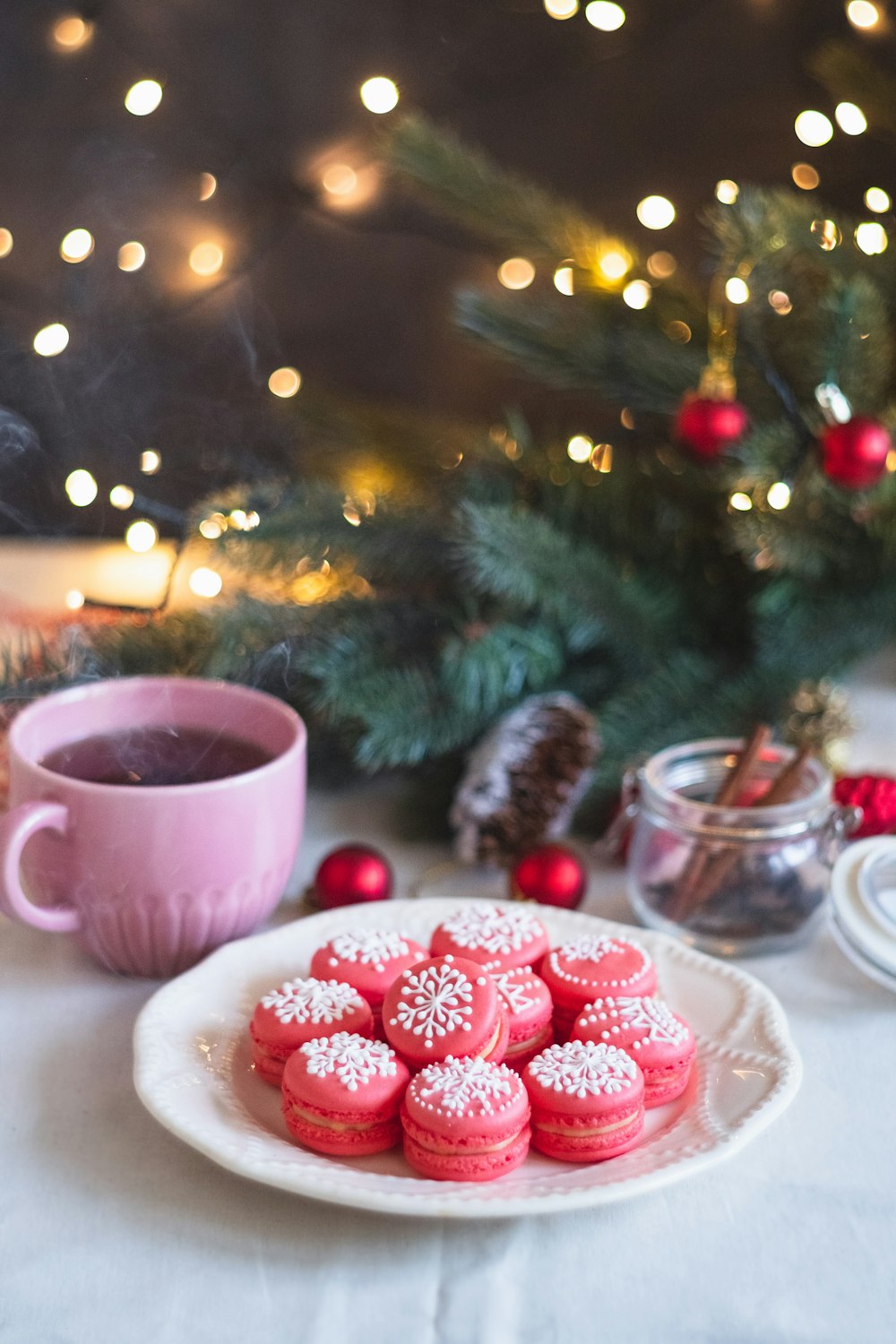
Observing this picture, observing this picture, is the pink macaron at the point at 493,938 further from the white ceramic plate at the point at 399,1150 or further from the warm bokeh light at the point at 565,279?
the warm bokeh light at the point at 565,279

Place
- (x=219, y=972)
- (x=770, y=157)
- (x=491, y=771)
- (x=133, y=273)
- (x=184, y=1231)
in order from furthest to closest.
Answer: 1. (x=770, y=157)
2. (x=133, y=273)
3. (x=491, y=771)
4. (x=219, y=972)
5. (x=184, y=1231)

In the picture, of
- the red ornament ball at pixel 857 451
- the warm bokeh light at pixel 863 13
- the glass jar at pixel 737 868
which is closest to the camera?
the glass jar at pixel 737 868

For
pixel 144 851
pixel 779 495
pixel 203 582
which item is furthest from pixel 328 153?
pixel 144 851

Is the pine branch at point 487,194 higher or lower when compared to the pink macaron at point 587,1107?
higher

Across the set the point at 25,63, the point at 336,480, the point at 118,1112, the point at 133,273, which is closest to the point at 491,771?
the point at 118,1112

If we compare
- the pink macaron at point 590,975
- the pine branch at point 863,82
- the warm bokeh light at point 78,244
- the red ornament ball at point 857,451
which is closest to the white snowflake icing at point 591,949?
the pink macaron at point 590,975

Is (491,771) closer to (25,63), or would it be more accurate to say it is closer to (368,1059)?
(368,1059)

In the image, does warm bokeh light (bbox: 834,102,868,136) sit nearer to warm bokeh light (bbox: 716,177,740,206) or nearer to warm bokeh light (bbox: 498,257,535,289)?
warm bokeh light (bbox: 716,177,740,206)
